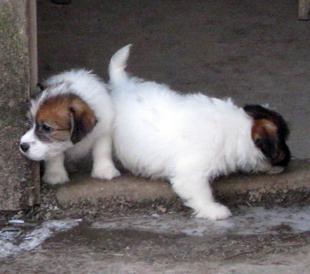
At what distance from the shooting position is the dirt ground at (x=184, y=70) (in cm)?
384

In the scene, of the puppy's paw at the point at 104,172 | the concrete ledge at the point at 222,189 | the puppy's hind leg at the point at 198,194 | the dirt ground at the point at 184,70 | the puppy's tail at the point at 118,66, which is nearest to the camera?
the dirt ground at the point at 184,70

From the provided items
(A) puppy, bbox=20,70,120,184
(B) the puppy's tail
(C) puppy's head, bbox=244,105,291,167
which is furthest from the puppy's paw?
(C) puppy's head, bbox=244,105,291,167

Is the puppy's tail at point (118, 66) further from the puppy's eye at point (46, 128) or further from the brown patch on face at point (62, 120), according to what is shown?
the puppy's eye at point (46, 128)

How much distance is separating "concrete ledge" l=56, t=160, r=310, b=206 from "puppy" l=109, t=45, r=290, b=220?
A: 0.31 feet

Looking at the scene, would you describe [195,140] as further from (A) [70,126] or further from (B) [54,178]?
(B) [54,178]

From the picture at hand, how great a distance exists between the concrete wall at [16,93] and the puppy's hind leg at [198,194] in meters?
0.97

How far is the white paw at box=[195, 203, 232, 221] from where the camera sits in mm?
4410

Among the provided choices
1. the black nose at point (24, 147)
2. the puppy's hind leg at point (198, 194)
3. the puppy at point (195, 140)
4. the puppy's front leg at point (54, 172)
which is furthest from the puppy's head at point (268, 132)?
the black nose at point (24, 147)

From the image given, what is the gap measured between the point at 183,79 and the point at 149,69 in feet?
1.45

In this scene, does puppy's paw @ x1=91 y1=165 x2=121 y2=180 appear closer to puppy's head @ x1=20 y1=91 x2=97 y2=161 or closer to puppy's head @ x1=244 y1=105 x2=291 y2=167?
puppy's head @ x1=20 y1=91 x2=97 y2=161

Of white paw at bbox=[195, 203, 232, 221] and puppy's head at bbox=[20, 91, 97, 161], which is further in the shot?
white paw at bbox=[195, 203, 232, 221]

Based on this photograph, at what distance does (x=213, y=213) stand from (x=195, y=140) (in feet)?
1.65

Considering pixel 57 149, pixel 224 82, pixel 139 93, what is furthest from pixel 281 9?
pixel 57 149

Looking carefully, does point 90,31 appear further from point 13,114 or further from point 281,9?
point 13,114
